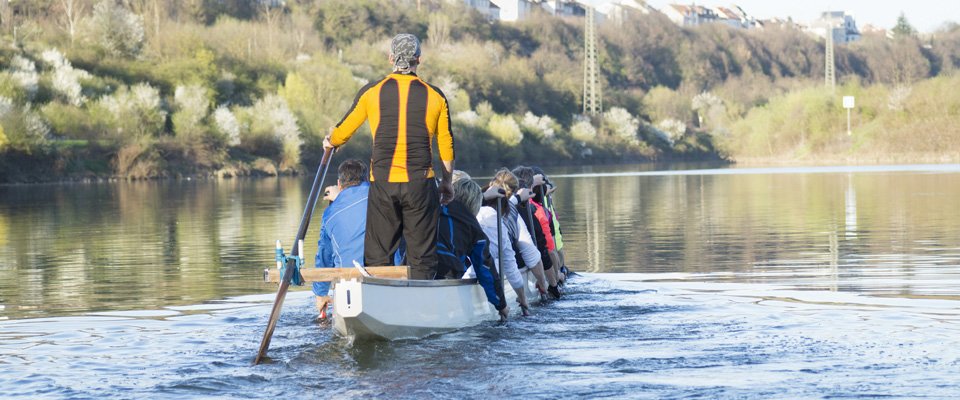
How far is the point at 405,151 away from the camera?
959 centimetres

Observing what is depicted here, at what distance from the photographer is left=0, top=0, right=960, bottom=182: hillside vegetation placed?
210 feet

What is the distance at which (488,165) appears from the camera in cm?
9138

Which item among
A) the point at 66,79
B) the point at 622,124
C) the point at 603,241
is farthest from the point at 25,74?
the point at 622,124

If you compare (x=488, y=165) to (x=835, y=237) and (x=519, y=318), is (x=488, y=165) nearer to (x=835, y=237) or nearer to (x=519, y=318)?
(x=835, y=237)

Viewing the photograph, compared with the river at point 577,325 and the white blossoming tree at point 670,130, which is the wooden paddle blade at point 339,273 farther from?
A: the white blossoming tree at point 670,130

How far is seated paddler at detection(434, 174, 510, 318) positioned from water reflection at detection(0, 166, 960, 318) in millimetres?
3810

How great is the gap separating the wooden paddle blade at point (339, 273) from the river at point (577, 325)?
57 cm

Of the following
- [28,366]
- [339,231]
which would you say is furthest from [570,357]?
[28,366]

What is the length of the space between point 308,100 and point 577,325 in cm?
7155

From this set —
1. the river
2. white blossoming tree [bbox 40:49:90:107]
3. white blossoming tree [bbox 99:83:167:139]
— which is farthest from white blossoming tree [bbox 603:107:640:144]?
the river

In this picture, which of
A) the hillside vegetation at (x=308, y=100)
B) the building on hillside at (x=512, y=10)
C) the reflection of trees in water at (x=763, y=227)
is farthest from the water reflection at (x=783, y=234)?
the building on hillside at (x=512, y=10)

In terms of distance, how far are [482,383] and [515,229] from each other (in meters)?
3.73

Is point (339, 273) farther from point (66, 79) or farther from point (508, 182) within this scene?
point (66, 79)

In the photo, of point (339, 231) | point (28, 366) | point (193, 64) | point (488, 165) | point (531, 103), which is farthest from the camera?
point (531, 103)
